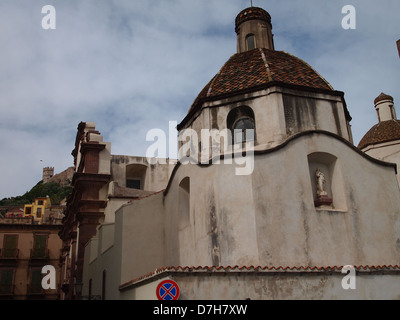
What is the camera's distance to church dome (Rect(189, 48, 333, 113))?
15672 mm

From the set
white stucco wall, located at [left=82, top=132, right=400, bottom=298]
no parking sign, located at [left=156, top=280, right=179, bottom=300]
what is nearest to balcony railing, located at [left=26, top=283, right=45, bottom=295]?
white stucco wall, located at [left=82, top=132, right=400, bottom=298]

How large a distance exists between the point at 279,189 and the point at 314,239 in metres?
1.71

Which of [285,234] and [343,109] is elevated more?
[343,109]

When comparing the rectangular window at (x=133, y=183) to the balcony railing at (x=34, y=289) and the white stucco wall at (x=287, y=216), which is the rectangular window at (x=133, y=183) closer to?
the white stucco wall at (x=287, y=216)

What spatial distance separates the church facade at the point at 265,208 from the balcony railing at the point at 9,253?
24.3 metres

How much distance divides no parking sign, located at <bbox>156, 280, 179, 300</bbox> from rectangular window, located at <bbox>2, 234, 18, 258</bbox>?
3292 cm

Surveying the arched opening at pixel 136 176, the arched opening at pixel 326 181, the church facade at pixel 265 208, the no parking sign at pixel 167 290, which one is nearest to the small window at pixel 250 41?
the church facade at pixel 265 208

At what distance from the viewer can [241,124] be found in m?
15.7

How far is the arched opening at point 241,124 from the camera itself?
1551cm

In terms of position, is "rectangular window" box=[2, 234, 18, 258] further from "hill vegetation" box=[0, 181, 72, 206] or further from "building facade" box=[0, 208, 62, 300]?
"hill vegetation" box=[0, 181, 72, 206]

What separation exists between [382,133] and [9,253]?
3127 centimetres

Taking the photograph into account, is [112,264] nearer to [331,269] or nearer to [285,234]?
[285,234]
